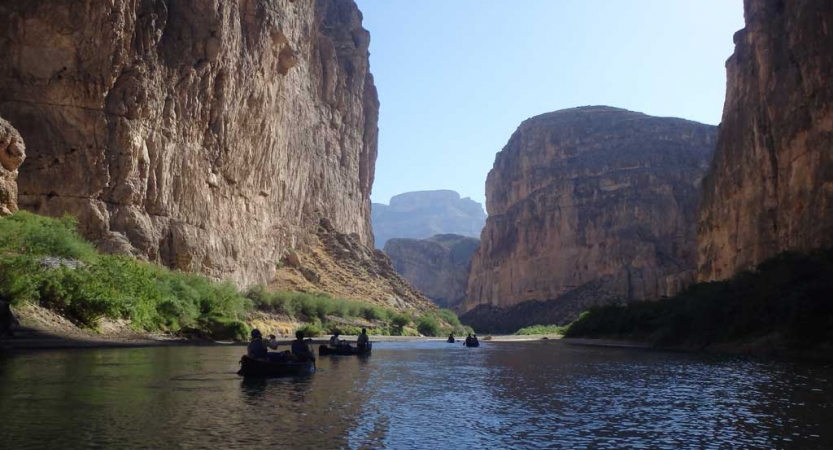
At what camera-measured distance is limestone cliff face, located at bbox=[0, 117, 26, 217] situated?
3137 cm

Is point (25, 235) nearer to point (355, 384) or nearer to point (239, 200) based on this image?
Answer: point (355, 384)

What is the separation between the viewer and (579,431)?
1188cm

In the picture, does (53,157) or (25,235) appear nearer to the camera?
(25,235)

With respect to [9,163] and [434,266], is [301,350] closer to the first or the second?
[9,163]

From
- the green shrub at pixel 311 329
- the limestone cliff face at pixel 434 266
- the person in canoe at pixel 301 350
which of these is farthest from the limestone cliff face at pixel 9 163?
the limestone cliff face at pixel 434 266

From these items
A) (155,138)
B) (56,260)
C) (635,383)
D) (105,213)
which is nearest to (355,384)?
(635,383)

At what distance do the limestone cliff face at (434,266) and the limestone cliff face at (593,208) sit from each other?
41.9 metres

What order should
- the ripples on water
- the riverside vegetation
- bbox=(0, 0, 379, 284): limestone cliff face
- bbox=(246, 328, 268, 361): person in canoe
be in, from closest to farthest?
the ripples on water, bbox=(246, 328, 268, 361): person in canoe, the riverside vegetation, bbox=(0, 0, 379, 284): limestone cliff face

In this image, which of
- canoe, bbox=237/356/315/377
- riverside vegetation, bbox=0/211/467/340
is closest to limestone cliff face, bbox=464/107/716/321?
riverside vegetation, bbox=0/211/467/340

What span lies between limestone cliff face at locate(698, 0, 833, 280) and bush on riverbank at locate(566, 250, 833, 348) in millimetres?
4000

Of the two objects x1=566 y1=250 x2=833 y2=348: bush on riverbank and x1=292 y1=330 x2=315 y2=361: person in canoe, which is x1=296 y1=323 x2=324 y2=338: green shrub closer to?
x1=566 y1=250 x2=833 y2=348: bush on riverbank

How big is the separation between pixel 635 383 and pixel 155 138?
3200cm

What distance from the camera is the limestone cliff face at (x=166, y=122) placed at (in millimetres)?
36750

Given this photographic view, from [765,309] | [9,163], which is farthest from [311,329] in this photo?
[765,309]
